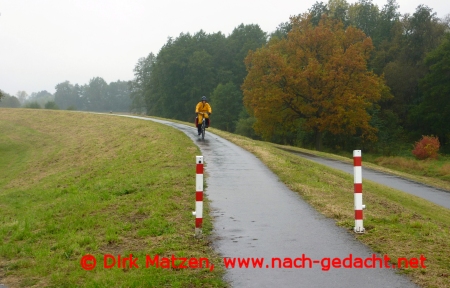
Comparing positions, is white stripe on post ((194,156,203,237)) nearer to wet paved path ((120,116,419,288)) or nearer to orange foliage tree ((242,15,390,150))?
wet paved path ((120,116,419,288))

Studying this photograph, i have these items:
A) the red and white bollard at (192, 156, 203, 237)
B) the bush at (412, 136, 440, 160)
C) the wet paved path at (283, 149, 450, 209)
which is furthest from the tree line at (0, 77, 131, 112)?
the red and white bollard at (192, 156, 203, 237)

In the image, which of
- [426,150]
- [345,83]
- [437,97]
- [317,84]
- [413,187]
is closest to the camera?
[413,187]

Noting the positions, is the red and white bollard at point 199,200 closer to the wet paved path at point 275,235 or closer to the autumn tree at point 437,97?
the wet paved path at point 275,235

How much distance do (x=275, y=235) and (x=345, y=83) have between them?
36385 millimetres

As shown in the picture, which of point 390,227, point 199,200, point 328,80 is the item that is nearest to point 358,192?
point 390,227

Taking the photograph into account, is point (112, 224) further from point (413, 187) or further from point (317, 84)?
point (317, 84)

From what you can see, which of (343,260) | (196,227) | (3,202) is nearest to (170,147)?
(3,202)

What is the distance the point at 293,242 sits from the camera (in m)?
7.21

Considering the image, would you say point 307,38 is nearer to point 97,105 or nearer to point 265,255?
point 265,255

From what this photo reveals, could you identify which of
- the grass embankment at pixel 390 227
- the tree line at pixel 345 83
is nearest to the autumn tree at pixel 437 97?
the tree line at pixel 345 83

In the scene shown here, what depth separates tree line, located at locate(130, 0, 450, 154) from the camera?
42219 mm

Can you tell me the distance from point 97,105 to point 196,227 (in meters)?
175

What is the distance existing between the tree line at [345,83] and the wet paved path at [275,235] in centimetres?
2996

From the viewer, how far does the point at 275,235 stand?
25.1 feet
